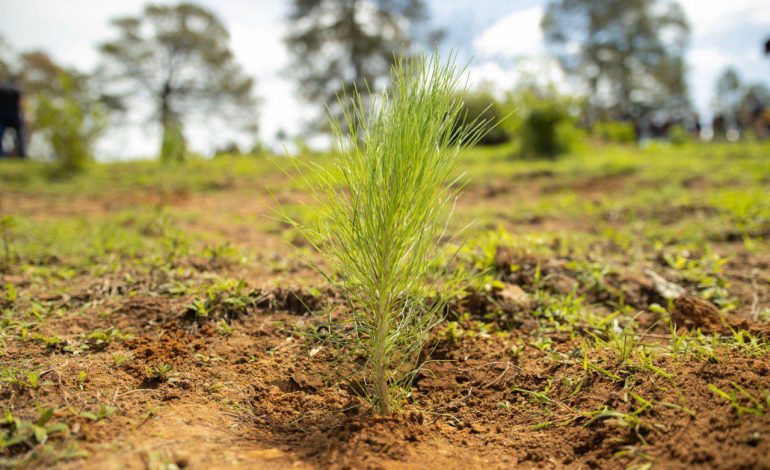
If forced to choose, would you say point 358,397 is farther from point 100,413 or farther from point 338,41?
point 338,41

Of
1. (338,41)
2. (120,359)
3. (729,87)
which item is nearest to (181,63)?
(338,41)

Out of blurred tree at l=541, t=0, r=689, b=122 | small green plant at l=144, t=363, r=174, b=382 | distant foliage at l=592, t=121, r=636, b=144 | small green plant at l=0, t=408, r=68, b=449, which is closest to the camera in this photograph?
small green plant at l=0, t=408, r=68, b=449

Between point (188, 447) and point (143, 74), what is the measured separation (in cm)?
2687

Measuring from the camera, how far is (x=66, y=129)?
9.46 m

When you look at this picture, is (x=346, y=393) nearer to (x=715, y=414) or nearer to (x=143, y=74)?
(x=715, y=414)

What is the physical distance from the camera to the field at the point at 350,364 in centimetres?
165

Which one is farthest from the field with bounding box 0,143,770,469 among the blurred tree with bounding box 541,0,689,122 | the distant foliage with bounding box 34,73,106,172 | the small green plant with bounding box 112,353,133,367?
the blurred tree with bounding box 541,0,689,122

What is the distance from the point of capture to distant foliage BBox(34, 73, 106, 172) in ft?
31.0

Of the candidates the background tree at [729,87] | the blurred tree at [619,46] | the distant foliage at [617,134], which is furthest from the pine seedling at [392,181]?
the background tree at [729,87]

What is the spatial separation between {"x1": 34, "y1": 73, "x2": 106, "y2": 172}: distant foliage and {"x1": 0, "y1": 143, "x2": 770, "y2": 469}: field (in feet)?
18.9

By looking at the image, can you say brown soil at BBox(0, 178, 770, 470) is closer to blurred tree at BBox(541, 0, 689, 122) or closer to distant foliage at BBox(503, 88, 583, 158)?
distant foliage at BBox(503, 88, 583, 158)

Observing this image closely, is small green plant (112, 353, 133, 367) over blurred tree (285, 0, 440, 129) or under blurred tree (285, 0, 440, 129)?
under

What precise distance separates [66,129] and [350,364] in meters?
9.55

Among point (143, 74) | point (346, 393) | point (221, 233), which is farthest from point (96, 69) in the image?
point (346, 393)
